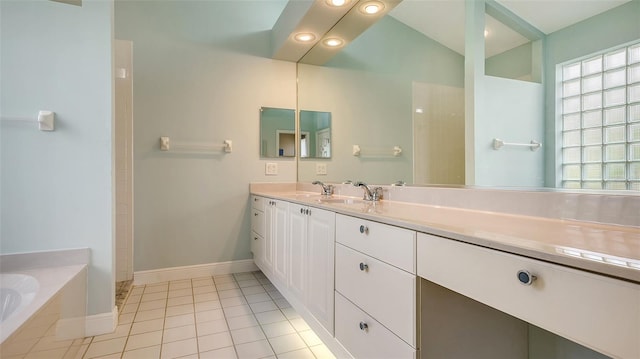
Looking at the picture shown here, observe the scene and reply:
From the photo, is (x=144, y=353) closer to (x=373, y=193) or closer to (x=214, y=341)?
(x=214, y=341)

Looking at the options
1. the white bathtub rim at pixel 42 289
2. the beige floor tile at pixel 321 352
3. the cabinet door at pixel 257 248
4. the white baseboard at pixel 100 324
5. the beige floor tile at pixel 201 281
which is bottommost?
the beige floor tile at pixel 321 352

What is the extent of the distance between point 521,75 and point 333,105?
174 centimetres

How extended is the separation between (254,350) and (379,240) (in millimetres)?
1020

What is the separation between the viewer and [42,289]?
4.49 ft

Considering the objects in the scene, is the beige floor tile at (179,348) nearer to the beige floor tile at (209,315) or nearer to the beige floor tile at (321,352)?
the beige floor tile at (209,315)

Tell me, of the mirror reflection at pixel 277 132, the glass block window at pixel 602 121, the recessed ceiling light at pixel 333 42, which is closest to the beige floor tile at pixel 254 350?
the glass block window at pixel 602 121

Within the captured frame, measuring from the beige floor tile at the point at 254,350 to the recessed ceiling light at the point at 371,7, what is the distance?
7.11ft

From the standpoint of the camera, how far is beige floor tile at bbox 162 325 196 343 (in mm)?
1767

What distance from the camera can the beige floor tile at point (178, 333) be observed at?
5.80ft

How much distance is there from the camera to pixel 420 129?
1918mm

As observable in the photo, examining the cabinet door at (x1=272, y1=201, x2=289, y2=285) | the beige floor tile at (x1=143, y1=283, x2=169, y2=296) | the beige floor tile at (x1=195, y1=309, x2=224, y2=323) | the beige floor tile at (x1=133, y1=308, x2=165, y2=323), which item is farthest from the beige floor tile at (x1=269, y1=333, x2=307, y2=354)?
the beige floor tile at (x1=143, y1=283, x2=169, y2=296)

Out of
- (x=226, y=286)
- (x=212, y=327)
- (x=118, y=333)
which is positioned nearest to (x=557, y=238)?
(x=212, y=327)

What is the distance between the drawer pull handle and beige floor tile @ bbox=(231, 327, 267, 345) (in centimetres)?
150

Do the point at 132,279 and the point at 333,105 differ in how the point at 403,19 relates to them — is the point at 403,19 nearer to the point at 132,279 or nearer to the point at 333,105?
the point at 333,105
